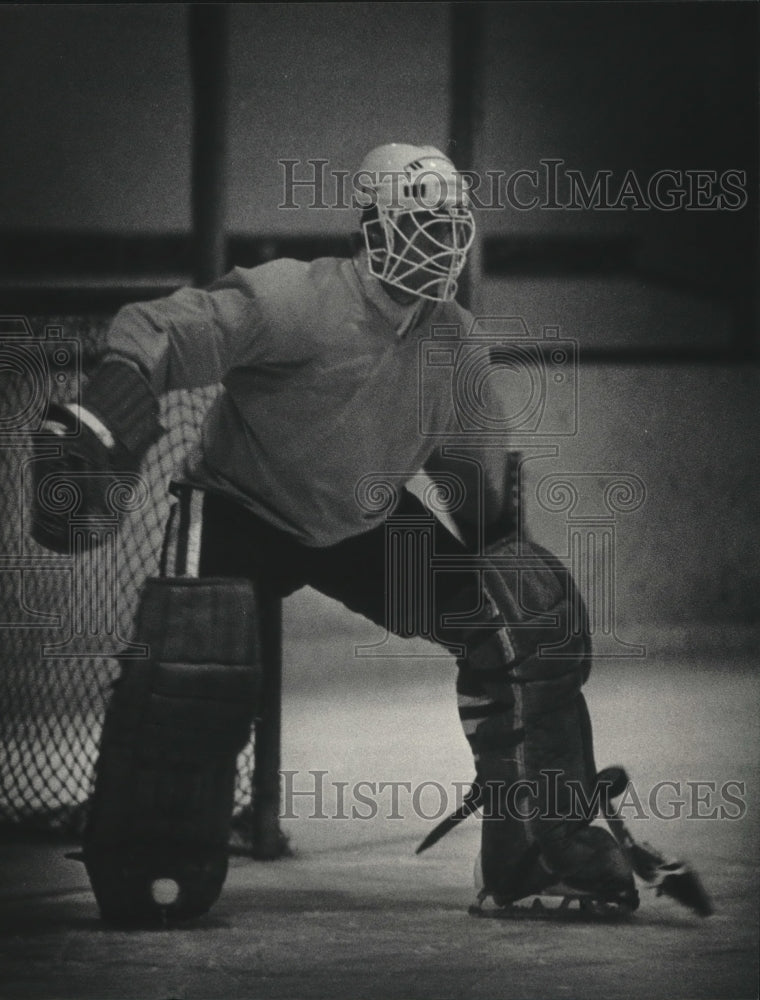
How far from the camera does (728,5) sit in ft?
8.90

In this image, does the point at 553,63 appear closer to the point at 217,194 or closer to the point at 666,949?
the point at 217,194

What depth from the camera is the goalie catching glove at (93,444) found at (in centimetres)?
259

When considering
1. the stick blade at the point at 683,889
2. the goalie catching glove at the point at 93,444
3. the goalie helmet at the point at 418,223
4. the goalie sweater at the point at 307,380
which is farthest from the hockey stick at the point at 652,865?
the goalie catching glove at the point at 93,444

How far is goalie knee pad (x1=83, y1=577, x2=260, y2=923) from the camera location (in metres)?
2.61

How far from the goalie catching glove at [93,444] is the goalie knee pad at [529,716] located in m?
0.79

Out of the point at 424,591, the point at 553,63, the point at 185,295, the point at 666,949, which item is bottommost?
the point at 666,949

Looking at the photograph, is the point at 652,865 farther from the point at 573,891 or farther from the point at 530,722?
→ the point at 530,722

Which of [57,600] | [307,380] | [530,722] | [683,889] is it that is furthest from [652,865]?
[57,600]

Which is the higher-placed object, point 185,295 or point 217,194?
point 217,194

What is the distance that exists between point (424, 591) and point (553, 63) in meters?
1.17

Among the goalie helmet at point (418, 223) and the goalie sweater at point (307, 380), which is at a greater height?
the goalie helmet at point (418, 223)

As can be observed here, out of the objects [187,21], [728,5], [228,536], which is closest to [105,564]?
[228,536]

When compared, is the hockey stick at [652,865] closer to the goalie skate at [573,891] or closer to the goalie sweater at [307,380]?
the goalie skate at [573,891]

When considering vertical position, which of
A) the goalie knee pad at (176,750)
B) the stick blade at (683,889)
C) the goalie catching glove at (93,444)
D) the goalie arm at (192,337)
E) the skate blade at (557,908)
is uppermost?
the goalie arm at (192,337)
